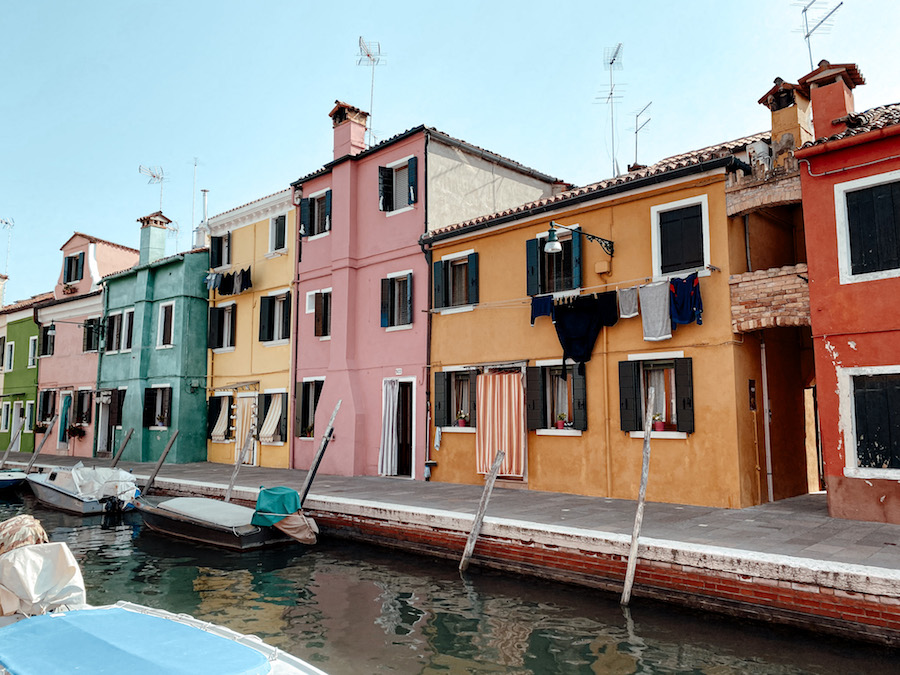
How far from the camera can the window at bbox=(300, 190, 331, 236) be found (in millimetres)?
19609

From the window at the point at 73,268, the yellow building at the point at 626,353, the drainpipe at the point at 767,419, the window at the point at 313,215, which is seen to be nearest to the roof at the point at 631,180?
the yellow building at the point at 626,353

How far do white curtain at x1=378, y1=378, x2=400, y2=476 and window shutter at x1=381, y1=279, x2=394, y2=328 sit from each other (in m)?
1.51

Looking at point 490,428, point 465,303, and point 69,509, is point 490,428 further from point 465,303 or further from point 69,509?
point 69,509

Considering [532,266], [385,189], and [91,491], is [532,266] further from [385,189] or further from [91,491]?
[91,491]

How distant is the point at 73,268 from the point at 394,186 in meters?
18.5

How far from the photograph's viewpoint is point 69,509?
16.3m

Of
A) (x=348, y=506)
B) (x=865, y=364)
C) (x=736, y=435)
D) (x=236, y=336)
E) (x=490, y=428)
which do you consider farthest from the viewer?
(x=236, y=336)

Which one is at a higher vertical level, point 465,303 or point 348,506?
point 465,303

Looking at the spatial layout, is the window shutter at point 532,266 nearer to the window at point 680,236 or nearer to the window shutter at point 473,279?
the window shutter at point 473,279

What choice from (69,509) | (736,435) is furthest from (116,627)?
(69,509)

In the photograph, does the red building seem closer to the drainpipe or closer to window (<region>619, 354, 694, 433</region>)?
the drainpipe

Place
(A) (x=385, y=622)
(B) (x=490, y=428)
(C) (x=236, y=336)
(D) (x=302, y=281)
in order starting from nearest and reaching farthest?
(A) (x=385, y=622) < (B) (x=490, y=428) < (D) (x=302, y=281) < (C) (x=236, y=336)

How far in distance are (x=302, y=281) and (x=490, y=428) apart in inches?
327

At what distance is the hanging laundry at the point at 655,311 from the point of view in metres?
11.8
